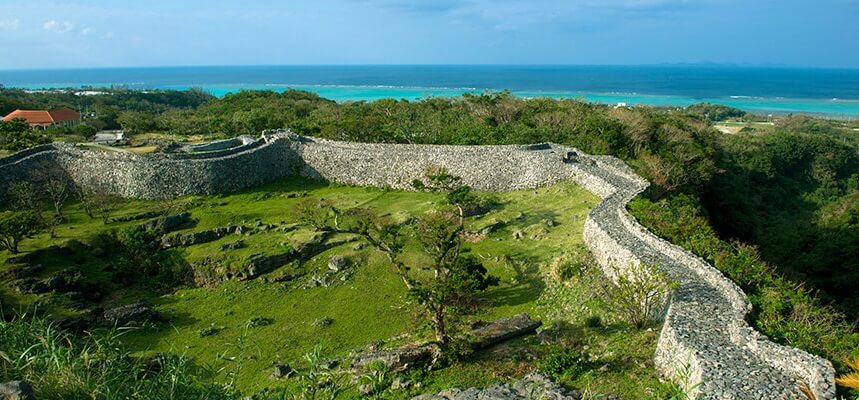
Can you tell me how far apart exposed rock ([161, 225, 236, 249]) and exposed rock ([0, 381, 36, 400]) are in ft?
62.0

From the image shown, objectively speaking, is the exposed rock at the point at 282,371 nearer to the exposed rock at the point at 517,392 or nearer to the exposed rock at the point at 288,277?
the exposed rock at the point at 517,392

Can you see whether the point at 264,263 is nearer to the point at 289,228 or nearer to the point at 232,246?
the point at 232,246

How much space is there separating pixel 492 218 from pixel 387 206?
20.0 feet

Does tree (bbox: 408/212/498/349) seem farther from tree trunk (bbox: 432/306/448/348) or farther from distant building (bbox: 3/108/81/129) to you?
distant building (bbox: 3/108/81/129)

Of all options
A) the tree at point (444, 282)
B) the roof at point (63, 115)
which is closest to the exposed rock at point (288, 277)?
the tree at point (444, 282)

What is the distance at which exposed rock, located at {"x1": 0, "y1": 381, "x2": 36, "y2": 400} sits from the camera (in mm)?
5219

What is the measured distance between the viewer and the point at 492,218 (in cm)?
2422

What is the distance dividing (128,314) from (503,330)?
12.7 meters

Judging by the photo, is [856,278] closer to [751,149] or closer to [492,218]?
[492,218]

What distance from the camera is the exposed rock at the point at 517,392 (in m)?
10.1

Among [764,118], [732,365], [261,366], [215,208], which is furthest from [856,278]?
[764,118]

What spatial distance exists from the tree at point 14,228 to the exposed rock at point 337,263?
12.3 metres

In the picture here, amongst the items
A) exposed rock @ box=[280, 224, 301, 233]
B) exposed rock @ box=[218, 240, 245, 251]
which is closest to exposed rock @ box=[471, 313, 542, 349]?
exposed rock @ box=[280, 224, 301, 233]

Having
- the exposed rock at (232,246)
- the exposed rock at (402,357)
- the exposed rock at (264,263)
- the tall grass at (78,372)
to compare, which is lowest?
the exposed rock at (264,263)
